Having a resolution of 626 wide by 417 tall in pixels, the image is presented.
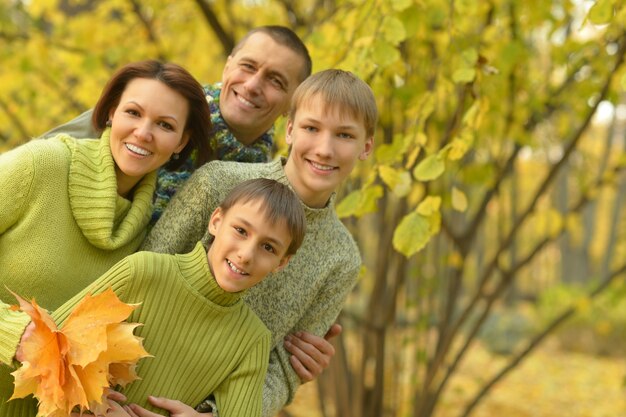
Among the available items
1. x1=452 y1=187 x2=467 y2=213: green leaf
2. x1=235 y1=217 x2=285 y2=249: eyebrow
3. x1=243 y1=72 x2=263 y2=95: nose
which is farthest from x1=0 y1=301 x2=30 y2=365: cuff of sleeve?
x1=452 y1=187 x2=467 y2=213: green leaf

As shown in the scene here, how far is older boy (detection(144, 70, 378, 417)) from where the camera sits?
82.2 inches

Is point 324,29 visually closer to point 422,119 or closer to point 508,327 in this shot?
point 422,119

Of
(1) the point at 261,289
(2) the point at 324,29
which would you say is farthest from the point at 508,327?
(1) the point at 261,289

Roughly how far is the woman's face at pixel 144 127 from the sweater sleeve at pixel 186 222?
0.12m

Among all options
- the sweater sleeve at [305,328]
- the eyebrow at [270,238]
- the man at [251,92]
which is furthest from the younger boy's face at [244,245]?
the man at [251,92]

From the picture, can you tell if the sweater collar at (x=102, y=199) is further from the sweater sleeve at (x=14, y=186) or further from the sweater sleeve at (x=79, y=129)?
the sweater sleeve at (x=79, y=129)

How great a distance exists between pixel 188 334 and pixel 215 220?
291 mm

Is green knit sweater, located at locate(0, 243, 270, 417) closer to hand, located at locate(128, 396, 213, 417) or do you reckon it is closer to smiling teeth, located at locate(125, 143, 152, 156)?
hand, located at locate(128, 396, 213, 417)

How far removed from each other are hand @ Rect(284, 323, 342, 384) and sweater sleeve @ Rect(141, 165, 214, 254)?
423 mm

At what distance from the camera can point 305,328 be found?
91.0 inches

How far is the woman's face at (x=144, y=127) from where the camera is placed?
2006mm

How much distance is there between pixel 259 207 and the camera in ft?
6.14

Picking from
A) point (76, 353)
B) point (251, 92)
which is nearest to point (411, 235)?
point (251, 92)

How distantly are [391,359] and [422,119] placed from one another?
2.64m
